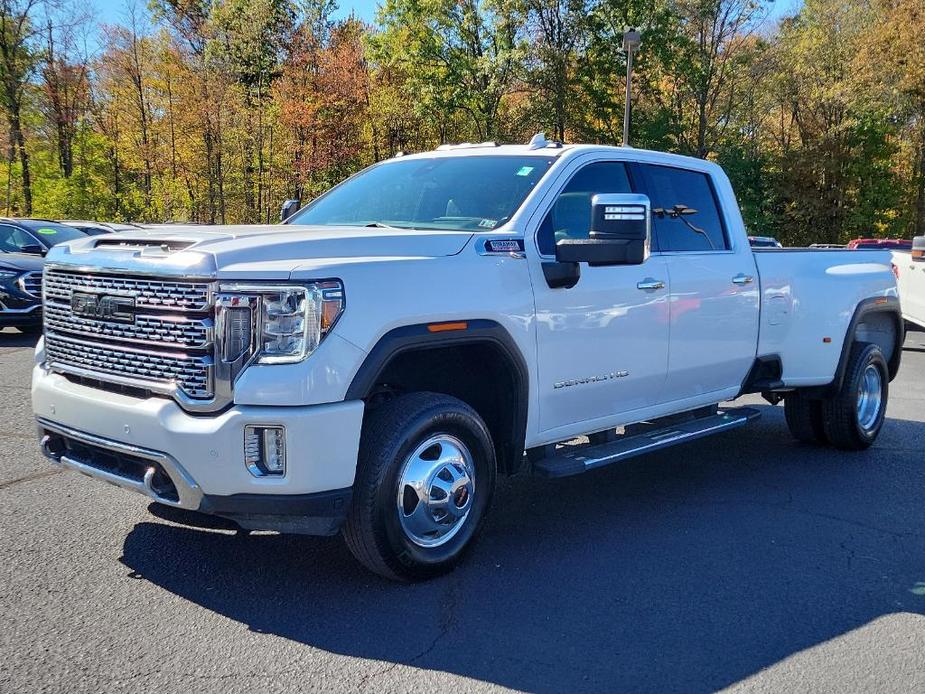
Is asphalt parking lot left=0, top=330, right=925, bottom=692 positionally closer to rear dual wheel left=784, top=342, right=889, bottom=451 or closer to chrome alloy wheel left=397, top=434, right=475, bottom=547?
chrome alloy wheel left=397, top=434, right=475, bottom=547

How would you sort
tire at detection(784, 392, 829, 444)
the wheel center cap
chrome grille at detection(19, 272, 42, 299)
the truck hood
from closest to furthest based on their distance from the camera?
Result: the truck hood → the wheel center cap → tire at detection(784, 392, 829, 444) → chrome grille at detection(19, 272, 42, 299)

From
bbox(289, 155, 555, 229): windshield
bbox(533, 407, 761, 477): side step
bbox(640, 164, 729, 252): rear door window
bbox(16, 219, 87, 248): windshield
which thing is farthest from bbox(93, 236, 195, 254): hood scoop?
bbox(16, 219, 87, 248): windshield

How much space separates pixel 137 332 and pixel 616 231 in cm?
226

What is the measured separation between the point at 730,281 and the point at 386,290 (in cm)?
289

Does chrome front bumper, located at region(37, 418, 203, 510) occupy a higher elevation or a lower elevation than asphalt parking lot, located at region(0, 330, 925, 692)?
higher

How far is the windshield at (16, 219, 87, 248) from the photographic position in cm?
1388

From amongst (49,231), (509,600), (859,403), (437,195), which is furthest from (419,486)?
(49,231)

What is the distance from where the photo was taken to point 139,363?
3.86 metres

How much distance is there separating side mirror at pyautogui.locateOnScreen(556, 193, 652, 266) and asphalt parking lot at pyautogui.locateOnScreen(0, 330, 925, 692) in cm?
154

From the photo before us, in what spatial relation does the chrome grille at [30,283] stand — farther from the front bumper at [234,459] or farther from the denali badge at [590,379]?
the denali badge at [590,379]

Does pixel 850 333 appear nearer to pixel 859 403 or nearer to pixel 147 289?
pixel 859 403

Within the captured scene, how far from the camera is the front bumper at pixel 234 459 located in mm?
3545

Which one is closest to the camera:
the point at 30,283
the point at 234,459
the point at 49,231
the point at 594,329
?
the point at 234,459

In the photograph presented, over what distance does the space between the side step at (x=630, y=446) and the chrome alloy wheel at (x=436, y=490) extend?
52cm
